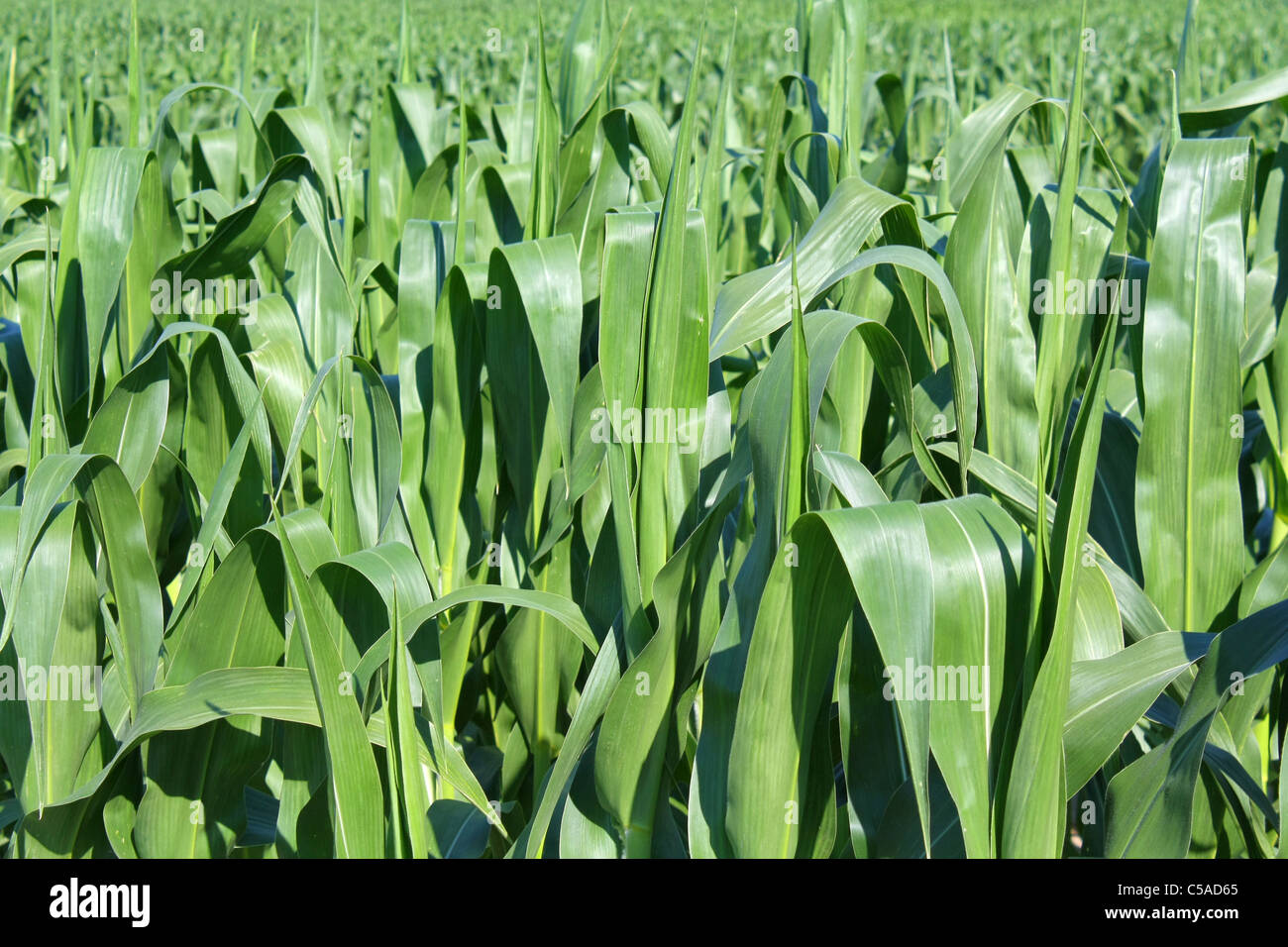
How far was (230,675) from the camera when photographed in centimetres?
84

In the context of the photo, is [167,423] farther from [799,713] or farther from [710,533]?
[799,713]

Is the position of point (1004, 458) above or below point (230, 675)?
above

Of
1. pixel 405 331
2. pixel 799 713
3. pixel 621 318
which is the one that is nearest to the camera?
pixel 799 713

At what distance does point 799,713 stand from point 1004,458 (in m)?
0.47

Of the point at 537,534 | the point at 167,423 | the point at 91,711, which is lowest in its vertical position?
the point at 91,711

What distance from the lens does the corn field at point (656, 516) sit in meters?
0.76

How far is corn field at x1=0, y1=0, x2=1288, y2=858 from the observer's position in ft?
2.48

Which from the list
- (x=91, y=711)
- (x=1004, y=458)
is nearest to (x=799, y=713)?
(x=1004, y=458)

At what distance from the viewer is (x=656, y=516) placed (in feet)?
2.99

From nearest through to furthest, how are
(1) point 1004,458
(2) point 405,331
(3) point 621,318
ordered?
(3) point 621,318 → (1) point 1004,458 → (2) point 405,331

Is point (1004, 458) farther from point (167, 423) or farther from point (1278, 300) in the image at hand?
point (167, 423)

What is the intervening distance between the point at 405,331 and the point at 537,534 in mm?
301

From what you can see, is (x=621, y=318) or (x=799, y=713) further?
(x=621, y=318)
